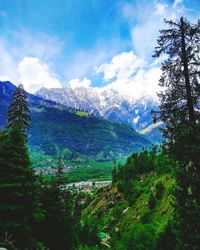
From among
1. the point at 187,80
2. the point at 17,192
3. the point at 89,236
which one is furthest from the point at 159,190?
the point at 17,192

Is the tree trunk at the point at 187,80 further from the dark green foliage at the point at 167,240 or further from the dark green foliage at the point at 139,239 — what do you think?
the dark green foliage at the point at 139,239

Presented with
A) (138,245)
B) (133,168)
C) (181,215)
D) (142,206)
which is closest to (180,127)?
(181,215)

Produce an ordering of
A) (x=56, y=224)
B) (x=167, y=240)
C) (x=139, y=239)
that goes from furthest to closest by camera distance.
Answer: (x=56, y=224) < (x=139, y=239) < (x=167, y=240)

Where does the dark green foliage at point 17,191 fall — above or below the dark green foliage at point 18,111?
below

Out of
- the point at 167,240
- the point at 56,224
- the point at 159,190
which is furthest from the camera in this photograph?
the point at 159,190

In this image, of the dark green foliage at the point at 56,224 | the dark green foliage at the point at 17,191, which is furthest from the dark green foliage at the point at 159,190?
the dark green foliage at the point at 17,191

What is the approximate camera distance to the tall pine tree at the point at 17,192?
24.1 meters

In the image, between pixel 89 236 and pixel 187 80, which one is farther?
pixel 89 236

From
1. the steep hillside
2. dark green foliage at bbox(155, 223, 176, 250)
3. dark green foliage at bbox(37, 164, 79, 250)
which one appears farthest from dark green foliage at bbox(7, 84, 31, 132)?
dark green foliage at bbox(155, 223, 176, 250)

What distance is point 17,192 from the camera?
2447 cm

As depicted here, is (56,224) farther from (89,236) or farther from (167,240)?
(167,240)

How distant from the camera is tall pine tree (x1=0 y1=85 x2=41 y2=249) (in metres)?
24.1

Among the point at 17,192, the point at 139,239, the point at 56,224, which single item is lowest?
the point at 139,239

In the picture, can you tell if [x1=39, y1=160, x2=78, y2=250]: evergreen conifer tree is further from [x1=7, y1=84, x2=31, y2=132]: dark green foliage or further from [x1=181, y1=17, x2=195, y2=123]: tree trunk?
[x1=7, y1=84, x2=31, y2=132]: dark green foliage
